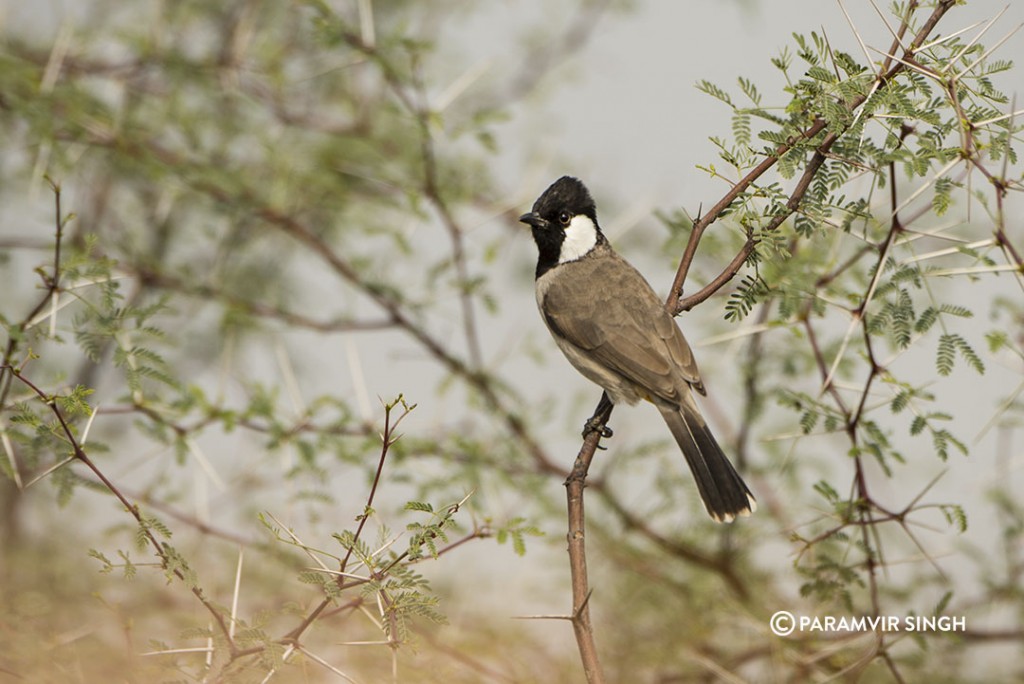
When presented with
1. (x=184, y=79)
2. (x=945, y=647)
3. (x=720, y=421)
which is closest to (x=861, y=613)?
(x=945, y=647)

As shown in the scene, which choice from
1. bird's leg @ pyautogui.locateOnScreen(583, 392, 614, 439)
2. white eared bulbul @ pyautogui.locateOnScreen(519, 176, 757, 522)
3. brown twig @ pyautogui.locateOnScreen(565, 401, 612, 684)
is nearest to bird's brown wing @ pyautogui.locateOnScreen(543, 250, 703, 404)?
white eared bulbul @ pyautogui.locateOnScreen(519, 176, 757, 522)

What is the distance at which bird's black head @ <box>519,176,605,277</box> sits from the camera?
4.05 metres

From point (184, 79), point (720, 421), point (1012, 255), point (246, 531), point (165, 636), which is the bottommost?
point (165, 636)

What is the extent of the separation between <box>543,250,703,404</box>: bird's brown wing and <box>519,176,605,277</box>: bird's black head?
0.07 m

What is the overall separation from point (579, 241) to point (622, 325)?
0.60 meters

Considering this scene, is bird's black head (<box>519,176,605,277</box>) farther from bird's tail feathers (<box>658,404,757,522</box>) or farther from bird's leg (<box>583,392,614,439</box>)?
bird's tail feathers (<box>658,404,757,522</box>)

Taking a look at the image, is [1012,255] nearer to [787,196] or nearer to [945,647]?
[787,196]

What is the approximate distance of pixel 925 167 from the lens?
2363 millimetres

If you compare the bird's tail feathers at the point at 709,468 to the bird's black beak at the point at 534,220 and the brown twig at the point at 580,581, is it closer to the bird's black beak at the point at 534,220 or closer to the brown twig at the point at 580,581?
the brown twig at the point at 580,581

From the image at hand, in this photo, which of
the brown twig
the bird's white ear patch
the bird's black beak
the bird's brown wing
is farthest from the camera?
the bird's white ear patch

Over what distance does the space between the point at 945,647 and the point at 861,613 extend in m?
0.35

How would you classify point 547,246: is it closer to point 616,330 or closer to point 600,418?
point 616,330

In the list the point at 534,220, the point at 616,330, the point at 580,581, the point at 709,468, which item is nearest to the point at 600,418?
the point at 709,468

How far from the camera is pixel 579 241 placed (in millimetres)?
4148
